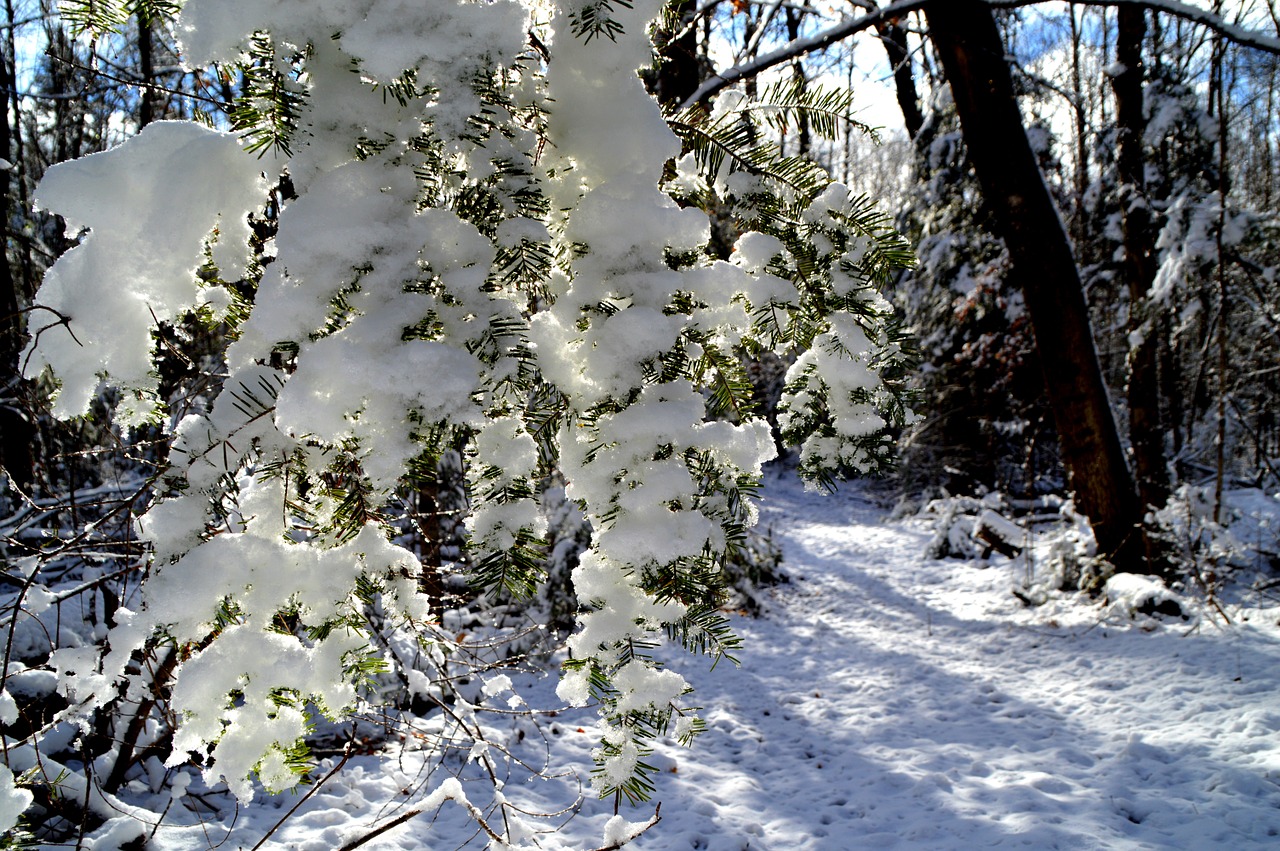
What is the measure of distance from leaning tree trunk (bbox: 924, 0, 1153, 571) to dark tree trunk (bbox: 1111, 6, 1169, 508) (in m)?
1.31

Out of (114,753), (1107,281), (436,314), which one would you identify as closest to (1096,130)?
(1107,281)

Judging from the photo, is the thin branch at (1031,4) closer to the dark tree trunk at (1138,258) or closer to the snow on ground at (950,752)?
the snow on ground at (950,752)

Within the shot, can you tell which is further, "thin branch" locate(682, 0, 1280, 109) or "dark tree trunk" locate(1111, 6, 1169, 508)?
"dark tree trunk" locate(1111, 6, 1169, 508)

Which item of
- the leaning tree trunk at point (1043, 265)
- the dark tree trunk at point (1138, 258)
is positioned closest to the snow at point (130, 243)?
the leaning tree trunk at point (1043, 265)

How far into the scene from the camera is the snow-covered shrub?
0.79m

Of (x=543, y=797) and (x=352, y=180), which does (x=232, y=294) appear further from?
(x=543, y=797)

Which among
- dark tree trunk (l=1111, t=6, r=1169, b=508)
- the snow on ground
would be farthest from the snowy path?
dark tree trunk (l=1111, t=6, r=1169, b=508)

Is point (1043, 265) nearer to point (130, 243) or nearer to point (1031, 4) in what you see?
point (1031, 4)

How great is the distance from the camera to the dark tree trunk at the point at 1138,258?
6.62m

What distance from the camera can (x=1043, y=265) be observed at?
5.02 meters

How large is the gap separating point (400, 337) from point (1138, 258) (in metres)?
8.31

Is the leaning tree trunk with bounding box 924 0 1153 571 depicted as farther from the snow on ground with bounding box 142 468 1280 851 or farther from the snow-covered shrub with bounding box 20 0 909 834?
the snow-covered shrub with bounding box 20 0 909 834

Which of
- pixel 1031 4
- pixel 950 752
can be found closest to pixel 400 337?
pixel 1031 4

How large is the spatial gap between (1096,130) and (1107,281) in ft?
6.87
